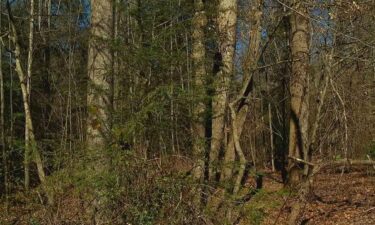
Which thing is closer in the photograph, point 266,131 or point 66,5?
point 66,5

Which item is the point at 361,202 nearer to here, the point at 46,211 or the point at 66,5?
the point at 46,211

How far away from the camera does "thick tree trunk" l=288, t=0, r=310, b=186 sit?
1220 cm

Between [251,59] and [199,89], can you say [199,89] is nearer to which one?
[199,89]

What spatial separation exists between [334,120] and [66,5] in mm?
14006

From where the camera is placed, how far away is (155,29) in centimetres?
734

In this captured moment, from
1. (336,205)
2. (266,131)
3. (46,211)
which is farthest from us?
(266,131)

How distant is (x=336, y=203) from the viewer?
1340 centimetres

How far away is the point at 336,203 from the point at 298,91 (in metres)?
2.95

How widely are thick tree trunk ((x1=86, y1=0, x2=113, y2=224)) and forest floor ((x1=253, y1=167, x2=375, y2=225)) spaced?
3.90 meters

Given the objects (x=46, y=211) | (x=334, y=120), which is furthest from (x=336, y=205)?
(x=46, y=211)

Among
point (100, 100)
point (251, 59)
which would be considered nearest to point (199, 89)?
point (100, 100)

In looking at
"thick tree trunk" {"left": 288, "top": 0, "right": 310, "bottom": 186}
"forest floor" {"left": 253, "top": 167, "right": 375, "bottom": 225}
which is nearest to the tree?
"forest floor" {"left": 253, "top": 167, "right": 375, "bottom": 225}

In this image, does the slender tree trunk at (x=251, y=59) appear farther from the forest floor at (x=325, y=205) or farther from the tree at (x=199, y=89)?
the tree at (x=199, y=89)

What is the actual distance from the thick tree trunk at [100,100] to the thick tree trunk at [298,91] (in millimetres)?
5362
